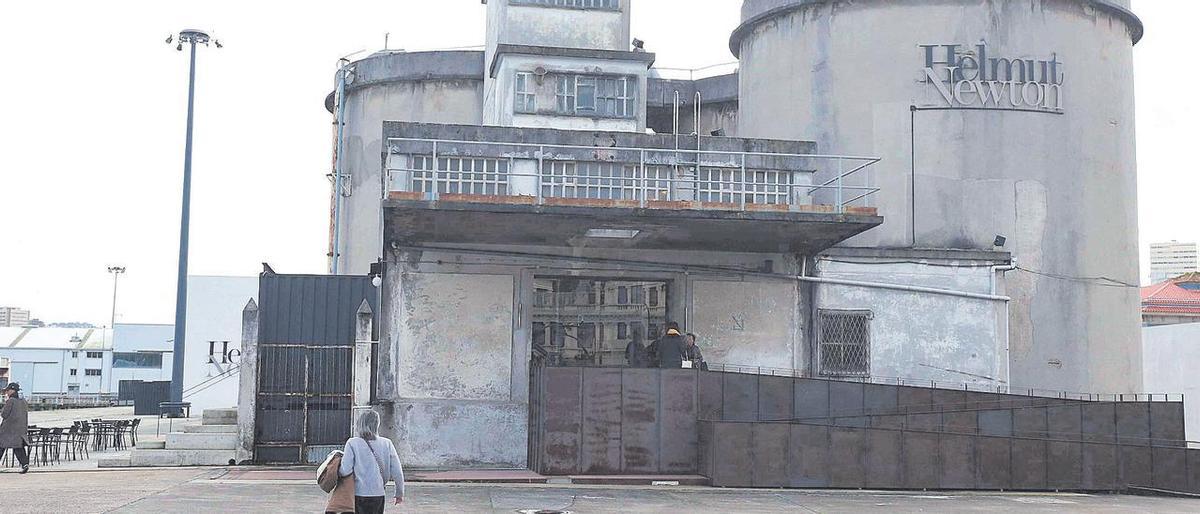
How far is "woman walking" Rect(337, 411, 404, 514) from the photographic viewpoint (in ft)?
35.6

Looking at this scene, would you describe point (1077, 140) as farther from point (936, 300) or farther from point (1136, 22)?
point (936, 300)

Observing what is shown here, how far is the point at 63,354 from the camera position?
344 feet

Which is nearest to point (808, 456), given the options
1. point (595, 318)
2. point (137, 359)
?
point (595, 318)

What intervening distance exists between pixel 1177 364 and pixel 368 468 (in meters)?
42.1

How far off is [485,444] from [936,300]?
9.11 m

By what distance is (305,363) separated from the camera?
23.2 meters

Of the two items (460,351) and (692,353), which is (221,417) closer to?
(460,351)

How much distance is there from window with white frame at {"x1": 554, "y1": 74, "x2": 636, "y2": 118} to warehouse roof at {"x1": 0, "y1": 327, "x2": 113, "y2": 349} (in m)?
87.5

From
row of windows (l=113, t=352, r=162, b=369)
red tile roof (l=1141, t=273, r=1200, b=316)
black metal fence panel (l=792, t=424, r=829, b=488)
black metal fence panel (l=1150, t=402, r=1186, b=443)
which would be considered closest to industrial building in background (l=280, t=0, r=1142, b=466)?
black metal fence panel (l=1150, t=402, r=1186, b=443)

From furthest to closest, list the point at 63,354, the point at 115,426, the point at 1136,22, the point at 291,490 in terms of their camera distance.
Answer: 1. the point at 63,354
2. the point at 1136,22
3. the point at 115,426
4. the point at 291,490

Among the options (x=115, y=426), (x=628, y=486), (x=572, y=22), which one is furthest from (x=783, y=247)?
(x=115, y=426)

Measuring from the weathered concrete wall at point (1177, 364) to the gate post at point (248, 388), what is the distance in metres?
34.0

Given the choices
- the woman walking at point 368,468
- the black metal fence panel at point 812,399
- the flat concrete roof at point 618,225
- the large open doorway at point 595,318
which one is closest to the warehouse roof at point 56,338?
the large open doorway at point 595,318

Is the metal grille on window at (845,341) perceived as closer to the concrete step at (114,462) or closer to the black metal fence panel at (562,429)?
the black metal fence panel at (562,429)
